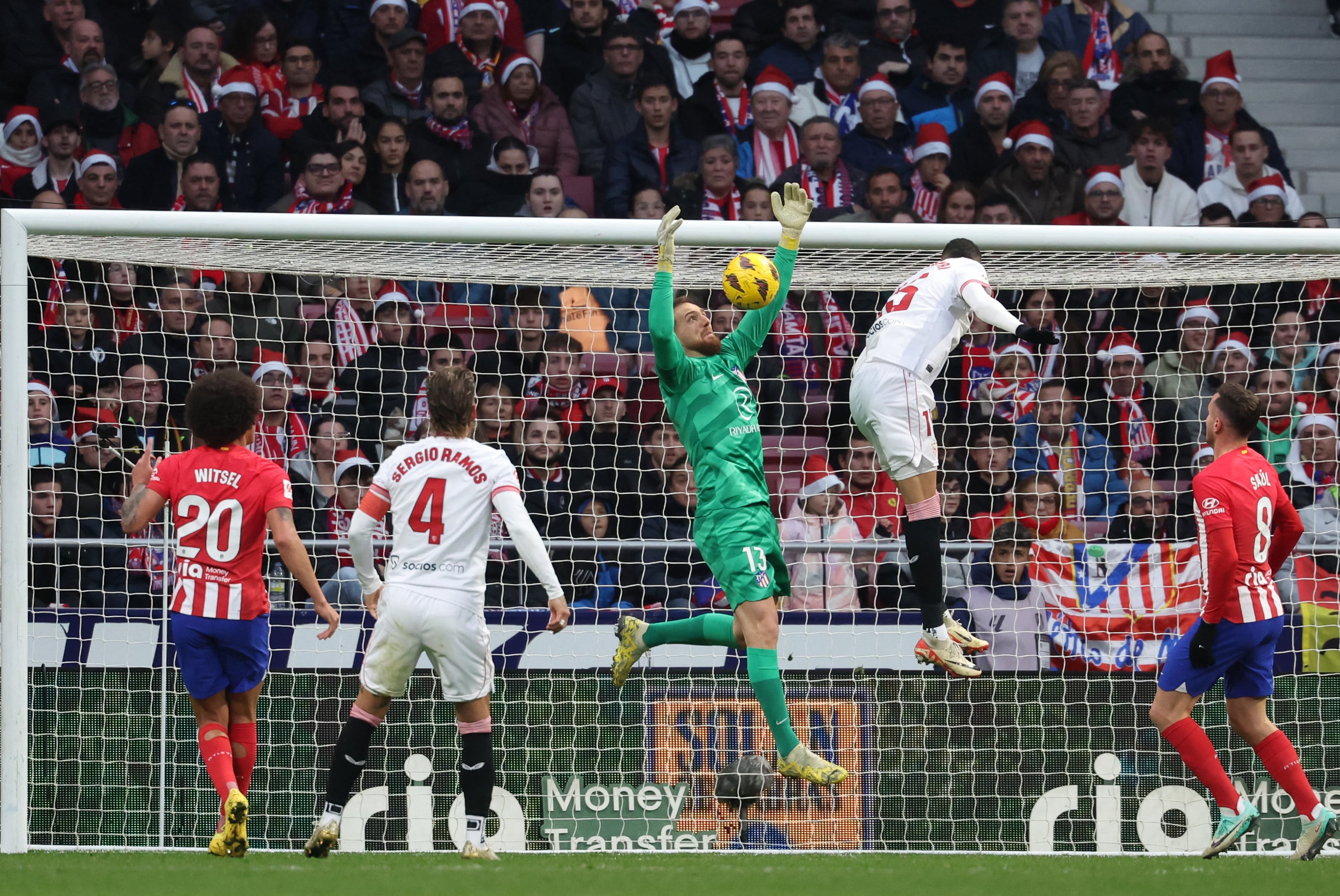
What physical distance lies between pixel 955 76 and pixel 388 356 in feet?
19.0

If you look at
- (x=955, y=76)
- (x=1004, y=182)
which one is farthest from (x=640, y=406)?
(x=955, y=76)

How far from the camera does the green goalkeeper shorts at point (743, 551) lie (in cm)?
636

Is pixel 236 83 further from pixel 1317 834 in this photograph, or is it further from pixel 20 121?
pixel 1317 834

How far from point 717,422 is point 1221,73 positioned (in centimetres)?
832

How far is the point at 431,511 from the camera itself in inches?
225

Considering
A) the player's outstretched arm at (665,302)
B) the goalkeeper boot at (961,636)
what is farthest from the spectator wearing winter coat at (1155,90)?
the player's outstretched arm at (665,302)

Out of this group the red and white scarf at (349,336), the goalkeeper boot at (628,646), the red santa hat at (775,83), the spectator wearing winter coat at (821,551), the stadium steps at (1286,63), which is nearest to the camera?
the goalkeeper boot at (628,646)

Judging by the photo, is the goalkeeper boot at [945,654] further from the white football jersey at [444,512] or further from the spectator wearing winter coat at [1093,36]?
the spectator wearing winter coat at [1093,36]

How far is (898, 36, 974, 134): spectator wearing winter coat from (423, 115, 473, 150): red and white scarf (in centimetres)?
369

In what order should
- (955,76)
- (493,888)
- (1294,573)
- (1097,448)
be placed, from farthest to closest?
(955,76) < (1097,448) < (1294,573) < (493,888)

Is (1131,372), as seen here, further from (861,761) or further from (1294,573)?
(861,761)

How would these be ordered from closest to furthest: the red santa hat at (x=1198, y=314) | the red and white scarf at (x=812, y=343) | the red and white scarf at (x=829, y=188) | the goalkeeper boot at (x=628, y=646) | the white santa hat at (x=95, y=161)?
the goalkeeper boot at (x=628, y=646) < the red santa hat at (x=1198, y=314) < the red and white scarf at (x=812, y=343) < the white santa hat at (x=95, y=161) < the red and white scarf at (x=829, y=188)

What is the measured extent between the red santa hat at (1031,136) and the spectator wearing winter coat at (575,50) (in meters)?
3.43

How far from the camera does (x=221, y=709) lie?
6145 millimetres
